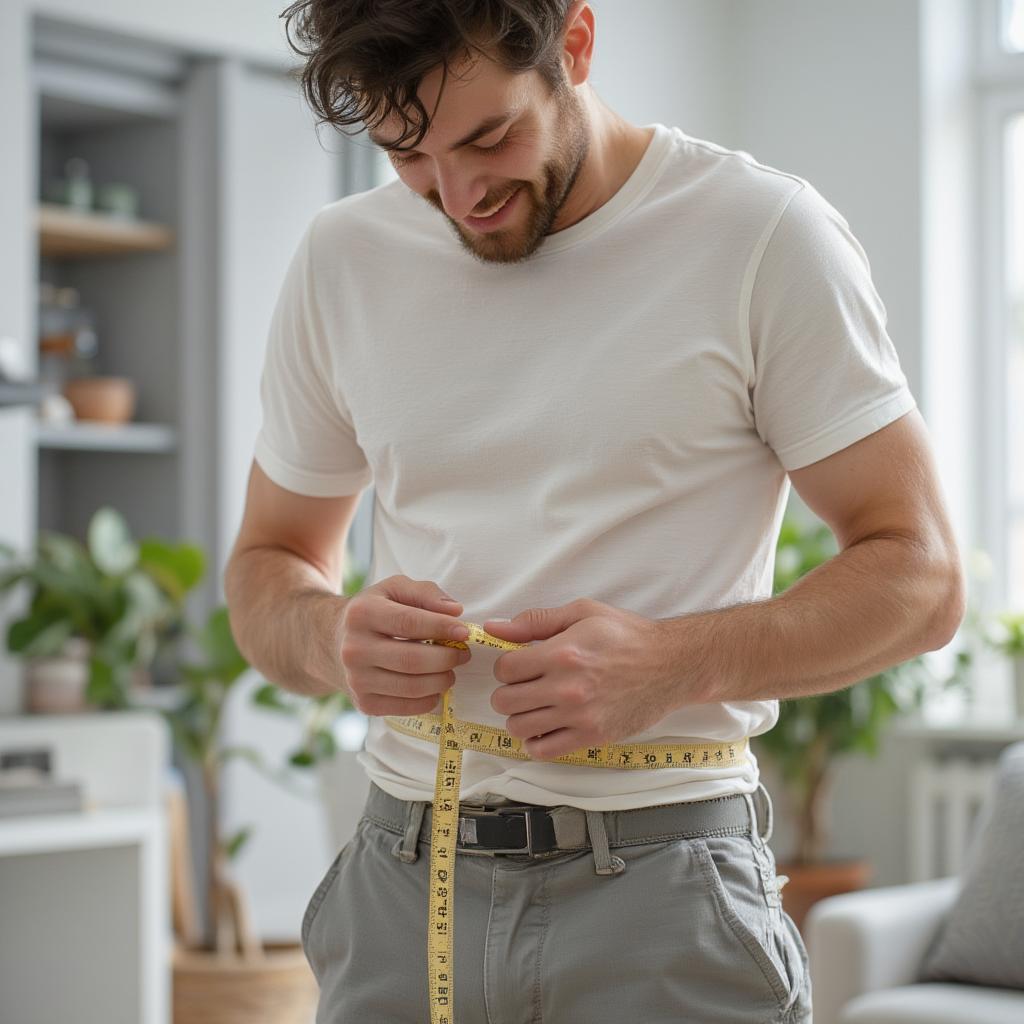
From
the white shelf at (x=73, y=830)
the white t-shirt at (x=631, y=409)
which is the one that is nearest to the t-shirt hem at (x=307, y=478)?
the white t-shirt at (x=631, y=409)

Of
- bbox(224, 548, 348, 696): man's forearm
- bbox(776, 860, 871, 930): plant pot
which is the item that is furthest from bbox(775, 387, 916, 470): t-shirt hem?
bbox(776, 860, 871, 930): plant pot

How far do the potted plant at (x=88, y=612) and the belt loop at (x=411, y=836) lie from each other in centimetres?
248

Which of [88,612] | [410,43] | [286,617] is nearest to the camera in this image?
[410,43]

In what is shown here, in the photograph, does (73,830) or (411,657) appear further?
(73,830)

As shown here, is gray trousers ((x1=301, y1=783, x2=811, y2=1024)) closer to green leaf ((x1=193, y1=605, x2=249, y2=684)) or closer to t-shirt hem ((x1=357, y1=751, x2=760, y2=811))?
t-shirt hem ((x1=357, y1=751, x2=760, y2=811))

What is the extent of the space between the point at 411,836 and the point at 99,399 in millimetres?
3455

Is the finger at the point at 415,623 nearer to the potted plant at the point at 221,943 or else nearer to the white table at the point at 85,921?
the white table at the point at 85,921

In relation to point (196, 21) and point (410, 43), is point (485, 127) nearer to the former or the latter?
point (410, 43)

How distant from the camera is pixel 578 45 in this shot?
4.44 ft

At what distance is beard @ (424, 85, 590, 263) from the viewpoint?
52.2 inches

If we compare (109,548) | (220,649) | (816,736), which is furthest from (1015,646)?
(109,548)

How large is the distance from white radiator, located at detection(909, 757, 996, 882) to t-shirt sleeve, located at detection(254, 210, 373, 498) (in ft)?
11.7

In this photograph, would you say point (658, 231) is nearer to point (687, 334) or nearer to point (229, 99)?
point (687, 334)

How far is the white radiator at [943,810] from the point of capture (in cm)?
467
